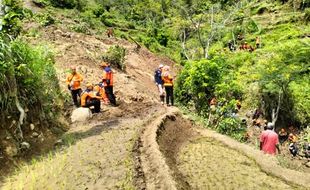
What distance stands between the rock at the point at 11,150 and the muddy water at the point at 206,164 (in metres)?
3.03

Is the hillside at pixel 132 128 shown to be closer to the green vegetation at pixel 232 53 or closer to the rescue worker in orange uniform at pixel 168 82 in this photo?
the green vegetation at pixel 232 53

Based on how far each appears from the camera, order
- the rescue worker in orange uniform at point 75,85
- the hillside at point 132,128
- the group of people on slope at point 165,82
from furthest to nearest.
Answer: the group of people on slope at point 165,82, the rescue worker in orange uniform at point 75,85, the hillside at point 132,128

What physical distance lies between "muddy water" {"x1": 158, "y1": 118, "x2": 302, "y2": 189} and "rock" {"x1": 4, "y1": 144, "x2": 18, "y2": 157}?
9.95ft

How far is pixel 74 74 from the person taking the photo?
12867mm

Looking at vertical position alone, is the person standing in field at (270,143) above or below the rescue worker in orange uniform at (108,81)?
below

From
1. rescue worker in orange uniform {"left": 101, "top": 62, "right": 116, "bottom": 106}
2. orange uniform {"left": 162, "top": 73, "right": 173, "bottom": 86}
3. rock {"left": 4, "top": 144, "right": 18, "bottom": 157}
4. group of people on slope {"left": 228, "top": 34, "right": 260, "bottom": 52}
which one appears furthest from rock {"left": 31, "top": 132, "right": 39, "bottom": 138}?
group of people on slope {"left": 228, "top": 34, "right": 260, "bottom": 52}

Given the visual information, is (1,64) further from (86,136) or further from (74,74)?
(74,74)

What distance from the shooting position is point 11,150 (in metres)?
8.48

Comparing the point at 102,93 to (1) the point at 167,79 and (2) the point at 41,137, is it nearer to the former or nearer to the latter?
(1) the point at 167,79

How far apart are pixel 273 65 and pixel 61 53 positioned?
10969 mm

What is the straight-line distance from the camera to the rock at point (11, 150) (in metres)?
8.38

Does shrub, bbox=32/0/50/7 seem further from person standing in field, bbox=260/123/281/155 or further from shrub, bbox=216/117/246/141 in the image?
person standing in field, bbox=260/123/281/155

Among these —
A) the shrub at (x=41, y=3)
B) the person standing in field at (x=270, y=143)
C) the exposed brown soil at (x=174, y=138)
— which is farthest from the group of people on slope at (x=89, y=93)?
the shrub at (x=41, y=3)

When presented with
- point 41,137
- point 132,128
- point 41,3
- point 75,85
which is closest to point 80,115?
point 75,85
